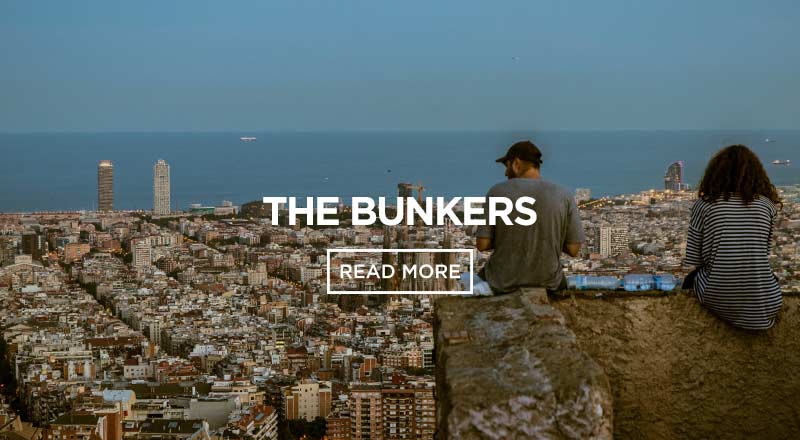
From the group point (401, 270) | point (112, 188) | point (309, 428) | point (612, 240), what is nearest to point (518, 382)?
point (309, 428)

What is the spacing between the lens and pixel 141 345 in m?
20.2

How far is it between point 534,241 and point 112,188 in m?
39.8

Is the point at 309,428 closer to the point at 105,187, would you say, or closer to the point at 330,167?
the point at 105,187

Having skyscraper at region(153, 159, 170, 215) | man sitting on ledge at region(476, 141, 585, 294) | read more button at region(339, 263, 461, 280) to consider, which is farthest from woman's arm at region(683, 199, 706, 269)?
skyscraper at region(153, 159, 170, 215)

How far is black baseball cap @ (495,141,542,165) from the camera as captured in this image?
9.59 feet

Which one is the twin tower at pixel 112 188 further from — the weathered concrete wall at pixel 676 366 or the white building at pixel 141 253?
the weathered concrete wall at pixel 676 366

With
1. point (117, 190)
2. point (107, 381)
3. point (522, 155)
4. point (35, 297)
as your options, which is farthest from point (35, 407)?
point (117, 190)

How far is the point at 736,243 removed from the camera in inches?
102

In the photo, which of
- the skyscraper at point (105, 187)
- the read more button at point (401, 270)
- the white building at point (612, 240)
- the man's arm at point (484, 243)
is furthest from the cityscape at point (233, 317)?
the skyscraper at point (105, 187)

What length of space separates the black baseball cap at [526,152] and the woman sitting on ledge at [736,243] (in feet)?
1.47

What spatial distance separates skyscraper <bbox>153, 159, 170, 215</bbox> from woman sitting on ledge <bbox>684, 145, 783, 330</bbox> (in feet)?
109

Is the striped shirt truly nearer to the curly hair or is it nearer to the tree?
the curly hair

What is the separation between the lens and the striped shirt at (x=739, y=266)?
258cm

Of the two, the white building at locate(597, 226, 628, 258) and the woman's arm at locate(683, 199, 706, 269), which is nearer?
the woman's arm at locate(683, 199, 706, 269)
